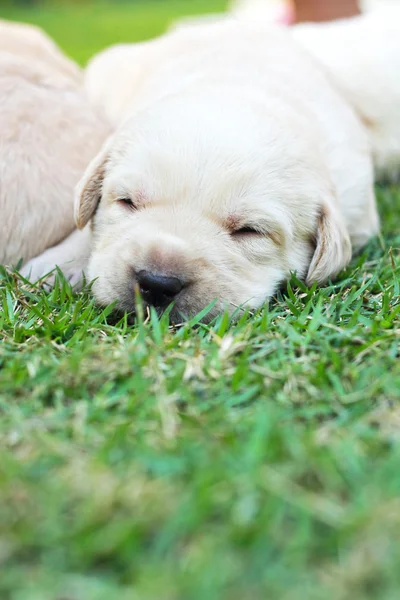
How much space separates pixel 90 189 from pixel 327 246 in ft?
3.52

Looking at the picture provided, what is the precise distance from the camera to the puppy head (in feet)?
9.61

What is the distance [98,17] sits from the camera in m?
19.8

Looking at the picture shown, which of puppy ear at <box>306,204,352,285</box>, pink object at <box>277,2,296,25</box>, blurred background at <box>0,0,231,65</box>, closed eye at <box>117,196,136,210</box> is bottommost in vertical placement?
blurred background at <box>0,0,231,65</box>

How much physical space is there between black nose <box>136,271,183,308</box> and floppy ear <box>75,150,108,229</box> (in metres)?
0.65

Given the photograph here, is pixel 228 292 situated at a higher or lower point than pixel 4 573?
lower

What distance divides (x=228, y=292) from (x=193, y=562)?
1.51m

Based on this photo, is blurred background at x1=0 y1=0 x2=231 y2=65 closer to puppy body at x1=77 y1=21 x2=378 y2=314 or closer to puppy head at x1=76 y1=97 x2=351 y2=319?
puppy body at x1=77 y1=21 x2=378 y2=314

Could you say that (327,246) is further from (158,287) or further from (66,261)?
(66,261)

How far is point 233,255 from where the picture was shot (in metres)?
3.08

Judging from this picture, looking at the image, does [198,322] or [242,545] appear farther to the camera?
[198,322]

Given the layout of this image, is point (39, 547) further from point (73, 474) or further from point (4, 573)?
point (73, 474)

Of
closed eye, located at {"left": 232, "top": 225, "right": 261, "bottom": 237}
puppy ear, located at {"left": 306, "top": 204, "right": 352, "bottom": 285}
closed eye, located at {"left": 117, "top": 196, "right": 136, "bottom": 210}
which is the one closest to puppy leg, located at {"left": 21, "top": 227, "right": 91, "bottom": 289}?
closed eye, located at {"left": 117, "top": 196, "right": 136, "bottom": 210}

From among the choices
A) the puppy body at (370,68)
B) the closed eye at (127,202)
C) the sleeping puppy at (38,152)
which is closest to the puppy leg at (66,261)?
the sleeping puppy at (38,152)

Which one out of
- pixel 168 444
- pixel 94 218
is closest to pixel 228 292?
pixel 94 218
